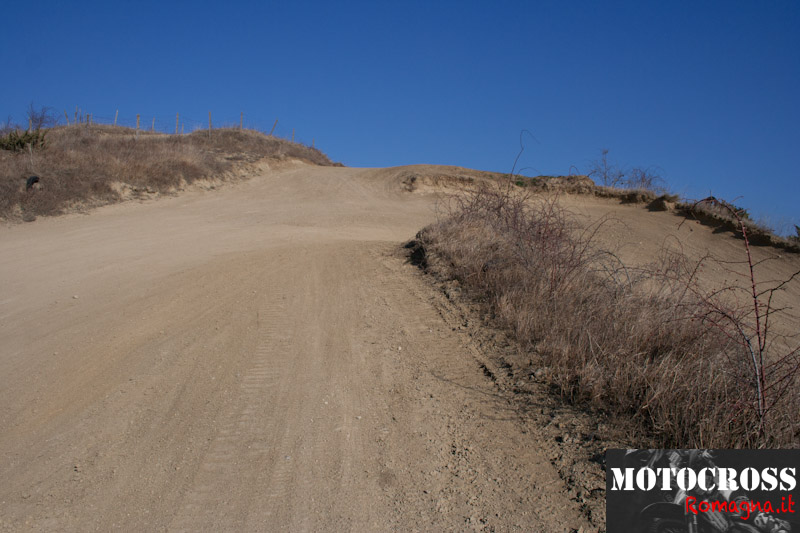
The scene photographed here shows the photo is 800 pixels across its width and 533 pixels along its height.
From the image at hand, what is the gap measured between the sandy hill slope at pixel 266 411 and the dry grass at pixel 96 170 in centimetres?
777

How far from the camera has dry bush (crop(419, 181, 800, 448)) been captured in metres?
3.43

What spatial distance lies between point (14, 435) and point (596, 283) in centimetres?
564

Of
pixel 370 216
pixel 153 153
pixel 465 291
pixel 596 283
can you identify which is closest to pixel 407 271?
pixel 465 291

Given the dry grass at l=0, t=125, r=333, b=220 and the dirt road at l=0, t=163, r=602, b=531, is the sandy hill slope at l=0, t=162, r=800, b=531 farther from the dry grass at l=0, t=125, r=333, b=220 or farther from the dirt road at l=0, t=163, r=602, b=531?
the dry grass at l=0, t=125, r=333, b=220

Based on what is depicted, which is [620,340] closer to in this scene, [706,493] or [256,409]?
[706,493]

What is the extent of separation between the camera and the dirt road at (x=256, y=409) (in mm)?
3148

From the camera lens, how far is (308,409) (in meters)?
4.11

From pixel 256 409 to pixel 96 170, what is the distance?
16000 mm

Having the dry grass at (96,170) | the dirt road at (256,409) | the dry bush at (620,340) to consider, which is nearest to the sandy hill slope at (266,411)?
the dirt road at (256,409)

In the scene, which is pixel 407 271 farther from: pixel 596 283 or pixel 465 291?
pixel 596 283

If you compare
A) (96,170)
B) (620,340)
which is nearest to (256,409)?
(620,340)

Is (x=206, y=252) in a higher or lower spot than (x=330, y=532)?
higher

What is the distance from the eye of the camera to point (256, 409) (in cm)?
410

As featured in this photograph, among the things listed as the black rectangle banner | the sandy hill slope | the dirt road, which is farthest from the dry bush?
the dirt road
